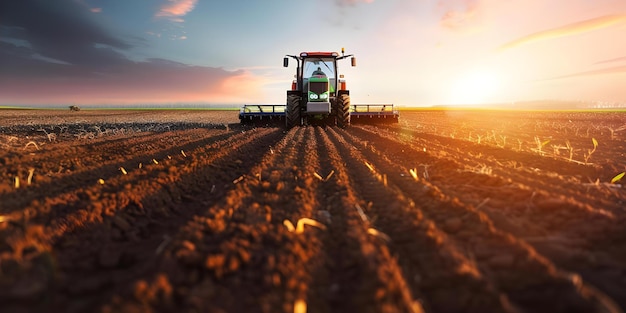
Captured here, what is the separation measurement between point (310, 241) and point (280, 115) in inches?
608

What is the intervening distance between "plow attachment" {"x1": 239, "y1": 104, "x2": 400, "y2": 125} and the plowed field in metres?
12.6

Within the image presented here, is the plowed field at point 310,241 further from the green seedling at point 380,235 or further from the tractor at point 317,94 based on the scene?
the tractor at point 317,94

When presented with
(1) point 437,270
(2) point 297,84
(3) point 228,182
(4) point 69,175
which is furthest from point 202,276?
(2) point 297,84

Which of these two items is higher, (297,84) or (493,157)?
(297,84)

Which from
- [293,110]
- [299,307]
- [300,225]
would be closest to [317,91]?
[293,110]

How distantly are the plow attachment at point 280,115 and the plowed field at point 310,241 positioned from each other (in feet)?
41.5

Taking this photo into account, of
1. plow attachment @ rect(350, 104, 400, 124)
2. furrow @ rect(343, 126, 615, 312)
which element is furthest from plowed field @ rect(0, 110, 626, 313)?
plow attachment @ rect(350, 104, 400, 124)

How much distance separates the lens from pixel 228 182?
4852 millimetres

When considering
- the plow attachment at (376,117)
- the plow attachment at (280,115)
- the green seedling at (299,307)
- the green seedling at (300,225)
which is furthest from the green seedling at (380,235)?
the plow attachment at (376,117)

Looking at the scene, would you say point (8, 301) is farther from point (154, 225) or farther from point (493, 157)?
point (493, 157)

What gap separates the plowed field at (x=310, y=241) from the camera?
1873mm

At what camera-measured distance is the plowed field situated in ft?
6.15

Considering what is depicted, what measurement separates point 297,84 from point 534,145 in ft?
34.6

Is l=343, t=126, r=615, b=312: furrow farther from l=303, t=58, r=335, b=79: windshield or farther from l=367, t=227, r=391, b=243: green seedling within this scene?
l=303, t=58, r=335, b=79: windshield
